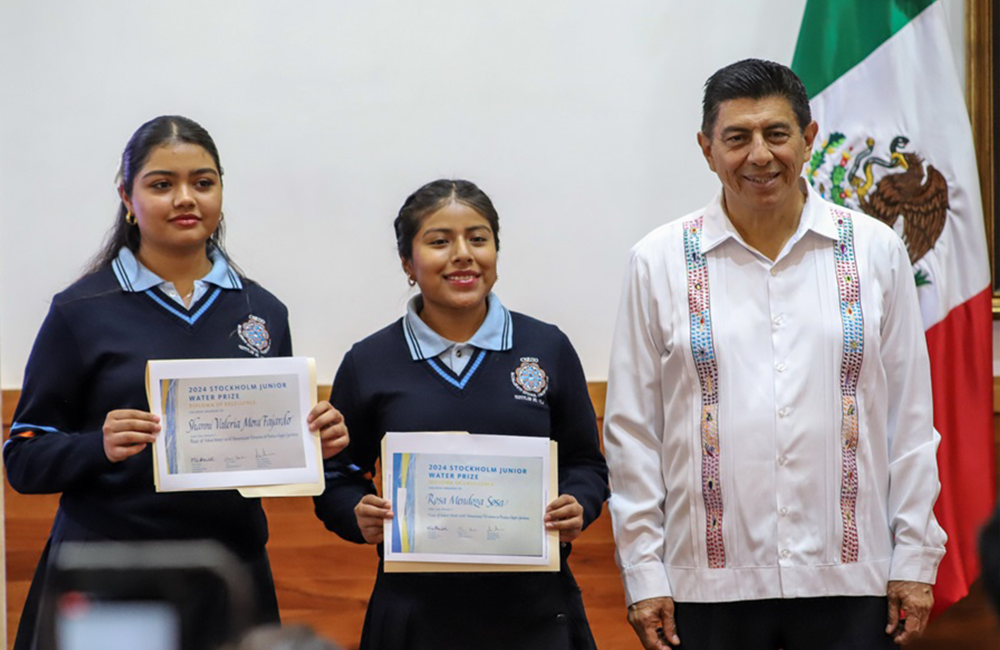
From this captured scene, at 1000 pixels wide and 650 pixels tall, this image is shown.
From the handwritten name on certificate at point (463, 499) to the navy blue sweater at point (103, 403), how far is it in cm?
31

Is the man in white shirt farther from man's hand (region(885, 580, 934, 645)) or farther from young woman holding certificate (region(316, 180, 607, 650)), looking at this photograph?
young woman holding certificate (region(316, 180, 607, 650))

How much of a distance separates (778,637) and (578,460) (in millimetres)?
456

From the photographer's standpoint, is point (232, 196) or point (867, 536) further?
point (232, 196)

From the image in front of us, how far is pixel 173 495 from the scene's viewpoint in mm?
1841

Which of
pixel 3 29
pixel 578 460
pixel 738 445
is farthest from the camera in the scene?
pixel 3 29

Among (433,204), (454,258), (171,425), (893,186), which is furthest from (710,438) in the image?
(893,186)

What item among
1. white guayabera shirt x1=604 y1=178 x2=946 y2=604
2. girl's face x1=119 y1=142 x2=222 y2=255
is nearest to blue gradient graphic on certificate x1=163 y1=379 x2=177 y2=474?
girl's face x1=119 y1=142 x2=222 y2=255

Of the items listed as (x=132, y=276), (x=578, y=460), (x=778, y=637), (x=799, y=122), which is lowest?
(x=778, y=637)

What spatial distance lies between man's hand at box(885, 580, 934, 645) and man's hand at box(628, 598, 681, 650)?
1.15 feet

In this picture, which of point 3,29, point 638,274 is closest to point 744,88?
point 638,274

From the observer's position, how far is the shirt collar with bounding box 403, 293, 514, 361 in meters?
1.94

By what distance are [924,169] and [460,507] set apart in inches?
60.4

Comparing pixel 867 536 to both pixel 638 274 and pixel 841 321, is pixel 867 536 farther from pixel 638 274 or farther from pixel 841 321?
pixel 638 274
